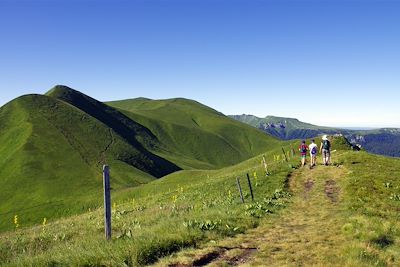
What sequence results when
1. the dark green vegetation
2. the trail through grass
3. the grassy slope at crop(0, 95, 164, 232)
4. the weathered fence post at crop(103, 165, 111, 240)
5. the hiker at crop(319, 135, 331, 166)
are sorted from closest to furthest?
the trail through grass
the weathered fence post at crop(103, 165, 111, 240)
the hiker at crop(319, 135, 331, 166)
the dark green vegetation
the grassy slope at crop(0, 95, 164, 232)

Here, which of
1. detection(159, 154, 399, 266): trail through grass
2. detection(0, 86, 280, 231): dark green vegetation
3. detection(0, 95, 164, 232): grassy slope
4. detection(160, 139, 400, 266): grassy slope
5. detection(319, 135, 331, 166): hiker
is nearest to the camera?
detection(159, 154, 399, 266): trail through grass

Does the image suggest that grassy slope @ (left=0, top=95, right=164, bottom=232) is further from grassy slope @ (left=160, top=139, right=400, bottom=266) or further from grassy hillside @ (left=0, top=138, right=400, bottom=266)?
grassy hillside @ (left=0, top=138, right=400, bottom=266)

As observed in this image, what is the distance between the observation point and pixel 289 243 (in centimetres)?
1506

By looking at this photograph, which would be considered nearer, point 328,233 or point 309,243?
point 309,243

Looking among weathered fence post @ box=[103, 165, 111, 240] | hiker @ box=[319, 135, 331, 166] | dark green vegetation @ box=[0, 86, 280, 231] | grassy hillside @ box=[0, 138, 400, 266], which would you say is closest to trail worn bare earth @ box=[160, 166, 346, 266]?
grassy hillside @ box=[0, 138, 400, 266]

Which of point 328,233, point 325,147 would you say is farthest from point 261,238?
point 325,147

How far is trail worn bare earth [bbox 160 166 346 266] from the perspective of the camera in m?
12.7

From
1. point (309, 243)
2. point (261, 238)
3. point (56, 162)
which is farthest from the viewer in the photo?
point (56, 162)

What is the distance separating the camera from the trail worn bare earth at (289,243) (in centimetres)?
1273

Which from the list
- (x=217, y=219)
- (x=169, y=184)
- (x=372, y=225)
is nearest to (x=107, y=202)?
(x=217, y=219)

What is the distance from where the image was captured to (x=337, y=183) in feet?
107

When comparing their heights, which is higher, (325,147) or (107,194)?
(325,147)

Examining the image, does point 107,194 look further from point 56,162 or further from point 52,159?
point 52,159

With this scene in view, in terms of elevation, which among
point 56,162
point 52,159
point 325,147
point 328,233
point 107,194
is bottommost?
point 56,162
